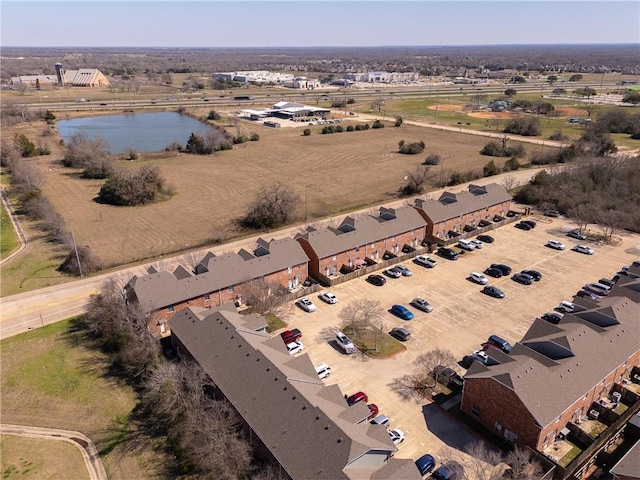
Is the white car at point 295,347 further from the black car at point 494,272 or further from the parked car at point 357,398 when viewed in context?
the black car at point 494,272

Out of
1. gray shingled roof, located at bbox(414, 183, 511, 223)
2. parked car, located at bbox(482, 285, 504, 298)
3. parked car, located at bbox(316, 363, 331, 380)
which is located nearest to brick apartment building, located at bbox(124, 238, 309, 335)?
parked car, located at bbox(316, 363, 331, 380)

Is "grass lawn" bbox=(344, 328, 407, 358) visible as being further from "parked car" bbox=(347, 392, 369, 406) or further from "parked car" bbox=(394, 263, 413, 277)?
"parked car" bbox=(394, 263, 413, 277)

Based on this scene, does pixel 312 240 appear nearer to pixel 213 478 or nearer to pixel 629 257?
pixel 213 478

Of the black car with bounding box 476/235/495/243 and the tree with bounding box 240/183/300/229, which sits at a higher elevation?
the tree with bounding box 240/183/300/229

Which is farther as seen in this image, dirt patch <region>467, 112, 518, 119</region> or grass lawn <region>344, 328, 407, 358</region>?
dirt patch <region>467, 112, 518, 119</region>

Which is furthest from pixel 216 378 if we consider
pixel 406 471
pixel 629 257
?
pixel 629 257

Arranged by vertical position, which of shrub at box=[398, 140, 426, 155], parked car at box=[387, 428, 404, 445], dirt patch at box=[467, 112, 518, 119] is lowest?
parked car at box=[387, 428, 404, 445]

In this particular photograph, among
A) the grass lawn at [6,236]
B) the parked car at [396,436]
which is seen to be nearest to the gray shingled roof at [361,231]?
the parked car at [396,436]
